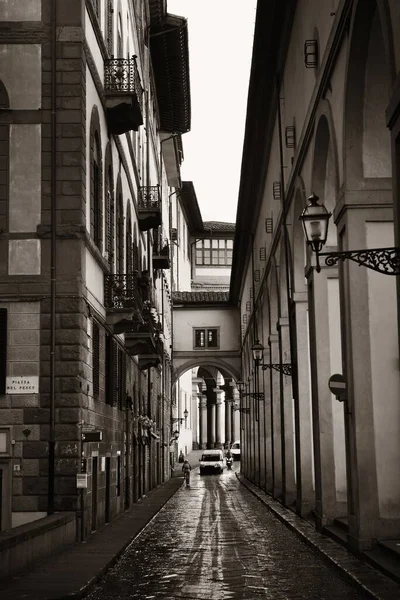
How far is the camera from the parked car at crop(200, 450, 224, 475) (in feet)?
223

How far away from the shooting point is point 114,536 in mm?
20359

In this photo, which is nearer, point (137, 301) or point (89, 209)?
point (89, 209)

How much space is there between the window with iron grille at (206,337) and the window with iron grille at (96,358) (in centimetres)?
4356

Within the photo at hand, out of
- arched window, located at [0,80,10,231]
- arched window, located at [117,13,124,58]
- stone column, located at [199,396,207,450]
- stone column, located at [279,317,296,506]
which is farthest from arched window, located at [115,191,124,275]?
stone column, located at [199,396,207,450]

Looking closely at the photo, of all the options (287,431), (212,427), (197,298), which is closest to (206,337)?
A: (197,298)

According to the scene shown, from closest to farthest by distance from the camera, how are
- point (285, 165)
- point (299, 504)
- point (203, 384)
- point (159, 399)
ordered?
point (299, 504)
point (285, 165)
point (159, 399)
point (203, 384)

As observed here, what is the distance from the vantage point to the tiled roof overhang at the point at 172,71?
4516 cm

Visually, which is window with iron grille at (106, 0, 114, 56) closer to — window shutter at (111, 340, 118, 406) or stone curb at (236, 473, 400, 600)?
window shutter at (111, 340, 118, 406)

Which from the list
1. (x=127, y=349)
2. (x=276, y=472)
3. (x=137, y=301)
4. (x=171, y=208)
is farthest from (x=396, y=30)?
(x=171, y=208)

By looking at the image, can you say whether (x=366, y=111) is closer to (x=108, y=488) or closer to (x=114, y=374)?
(x=108, y=488)

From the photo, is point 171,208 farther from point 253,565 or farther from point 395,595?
point 395,595

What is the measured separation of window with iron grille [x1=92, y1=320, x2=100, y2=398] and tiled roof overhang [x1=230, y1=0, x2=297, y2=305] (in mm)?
7969

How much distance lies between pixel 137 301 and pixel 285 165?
5.18m

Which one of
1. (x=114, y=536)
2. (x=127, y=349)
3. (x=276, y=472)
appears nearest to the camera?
(x=114, y=536)
